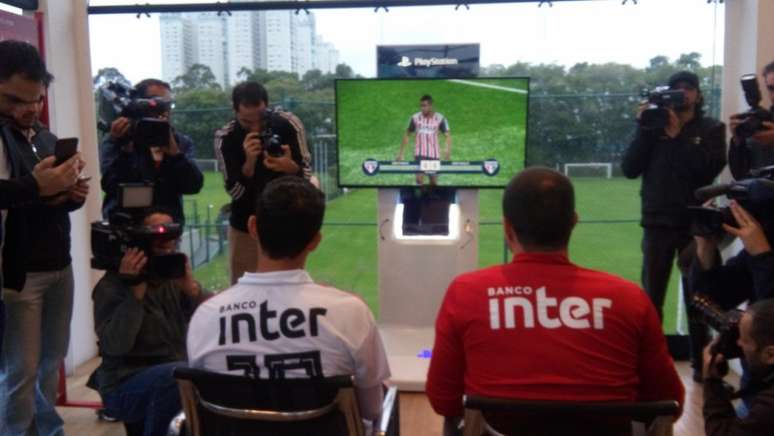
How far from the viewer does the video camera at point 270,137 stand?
324 cm

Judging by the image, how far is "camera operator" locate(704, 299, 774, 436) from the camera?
1873 mm

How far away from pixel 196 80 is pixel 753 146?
345 centimetres

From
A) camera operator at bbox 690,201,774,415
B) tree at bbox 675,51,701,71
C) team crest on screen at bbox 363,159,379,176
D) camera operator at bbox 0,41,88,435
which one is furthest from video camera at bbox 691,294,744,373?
tree at bbox 675,51,701,71

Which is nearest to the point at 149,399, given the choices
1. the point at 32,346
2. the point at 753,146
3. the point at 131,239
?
the point at 131,239

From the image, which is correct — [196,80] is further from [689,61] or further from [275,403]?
[275,403]

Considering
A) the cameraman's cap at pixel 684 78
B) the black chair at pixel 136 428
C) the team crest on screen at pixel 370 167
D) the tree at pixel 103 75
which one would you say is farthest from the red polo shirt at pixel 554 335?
the tree at pixel 103 75

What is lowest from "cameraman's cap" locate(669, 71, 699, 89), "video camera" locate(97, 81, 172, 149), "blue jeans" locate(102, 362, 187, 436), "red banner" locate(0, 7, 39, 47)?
"blue jeans" locate(102, 362, 187, 436)

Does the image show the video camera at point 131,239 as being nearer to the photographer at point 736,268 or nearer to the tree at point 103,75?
the photographer at point 736,268

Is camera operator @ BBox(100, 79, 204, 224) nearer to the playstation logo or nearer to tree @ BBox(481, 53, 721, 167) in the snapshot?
the playstation logo

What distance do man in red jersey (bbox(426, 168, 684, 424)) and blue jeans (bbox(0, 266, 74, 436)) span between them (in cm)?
167

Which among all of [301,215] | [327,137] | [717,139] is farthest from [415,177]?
[301,215]

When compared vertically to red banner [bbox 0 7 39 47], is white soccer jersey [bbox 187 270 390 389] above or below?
below

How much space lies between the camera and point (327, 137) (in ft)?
16.0

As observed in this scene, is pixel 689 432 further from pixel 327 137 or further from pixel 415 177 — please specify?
pixel 327 137
